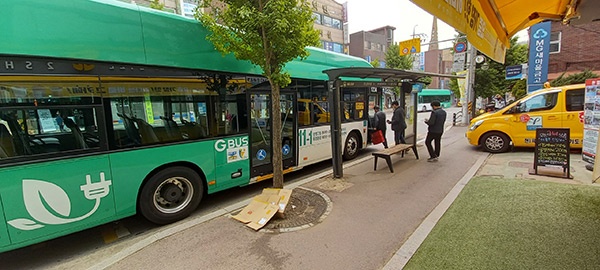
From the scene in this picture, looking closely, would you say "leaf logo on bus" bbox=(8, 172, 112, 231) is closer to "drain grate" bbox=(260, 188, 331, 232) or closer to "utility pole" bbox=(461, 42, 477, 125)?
A: "drain grate" bbox=(260, 188, 331, 232)

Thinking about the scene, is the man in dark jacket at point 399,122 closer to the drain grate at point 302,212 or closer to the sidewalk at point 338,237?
the sidewalk at point 338,237

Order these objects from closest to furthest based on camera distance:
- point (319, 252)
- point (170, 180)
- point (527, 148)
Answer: point (319, 252)
point (170, 180)
point (527, 148)

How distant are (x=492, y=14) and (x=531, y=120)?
5918 mm

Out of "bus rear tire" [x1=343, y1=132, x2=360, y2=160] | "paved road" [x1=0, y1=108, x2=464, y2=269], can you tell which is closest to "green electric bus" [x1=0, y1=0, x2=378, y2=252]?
"paved road" [x1=0, y1=108, x2=464, y2=269]

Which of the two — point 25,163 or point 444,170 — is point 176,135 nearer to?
point 25,163

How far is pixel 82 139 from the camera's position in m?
3.36

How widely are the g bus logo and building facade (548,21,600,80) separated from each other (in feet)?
70.6

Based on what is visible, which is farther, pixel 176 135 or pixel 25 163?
pixel 176 135

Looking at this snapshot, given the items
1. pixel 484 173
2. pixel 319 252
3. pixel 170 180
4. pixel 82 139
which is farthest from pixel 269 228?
pixel 484 173

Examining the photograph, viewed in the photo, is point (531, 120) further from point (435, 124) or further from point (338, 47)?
point (338, 47)

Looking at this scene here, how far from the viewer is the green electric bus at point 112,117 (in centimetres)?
292

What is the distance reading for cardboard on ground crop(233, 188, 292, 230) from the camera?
13.0 feet

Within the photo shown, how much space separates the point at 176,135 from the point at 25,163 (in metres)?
1.72

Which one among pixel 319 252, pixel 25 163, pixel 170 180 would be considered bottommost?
pixel 319 252
